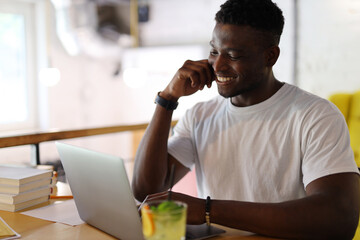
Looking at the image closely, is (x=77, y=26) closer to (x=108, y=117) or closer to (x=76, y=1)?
(x=76, y=1)

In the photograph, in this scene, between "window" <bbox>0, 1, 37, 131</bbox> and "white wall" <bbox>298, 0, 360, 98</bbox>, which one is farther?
"window" <bbox>0, 1, 37, 131</bbox>

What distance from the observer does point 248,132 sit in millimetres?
1385

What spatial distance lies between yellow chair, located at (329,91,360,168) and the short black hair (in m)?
1.62

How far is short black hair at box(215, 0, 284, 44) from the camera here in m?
1.34

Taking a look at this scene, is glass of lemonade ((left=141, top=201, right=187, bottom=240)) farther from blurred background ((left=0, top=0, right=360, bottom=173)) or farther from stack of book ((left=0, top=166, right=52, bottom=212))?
blurred background ((left=0, top=0, right=360, bottom=173))

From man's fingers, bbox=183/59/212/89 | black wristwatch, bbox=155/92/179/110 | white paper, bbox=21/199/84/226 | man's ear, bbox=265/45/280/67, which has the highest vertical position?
man's ear, bbox=265/45/280/67

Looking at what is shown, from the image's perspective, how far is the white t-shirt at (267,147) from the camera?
121 cm

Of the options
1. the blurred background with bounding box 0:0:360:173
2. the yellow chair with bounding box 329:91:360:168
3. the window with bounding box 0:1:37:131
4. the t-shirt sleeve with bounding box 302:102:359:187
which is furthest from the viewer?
the window with bounding box 0:1:37:131

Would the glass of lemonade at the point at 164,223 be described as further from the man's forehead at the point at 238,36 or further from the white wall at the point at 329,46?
the white wall at the point at 329,46

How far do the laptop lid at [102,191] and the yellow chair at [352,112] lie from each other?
208cm

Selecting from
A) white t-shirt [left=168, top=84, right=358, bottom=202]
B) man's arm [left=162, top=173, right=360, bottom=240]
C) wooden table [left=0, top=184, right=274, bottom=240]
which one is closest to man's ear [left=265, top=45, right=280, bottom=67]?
white t-shirt [left=168, top=84, right=358, bottom=202]

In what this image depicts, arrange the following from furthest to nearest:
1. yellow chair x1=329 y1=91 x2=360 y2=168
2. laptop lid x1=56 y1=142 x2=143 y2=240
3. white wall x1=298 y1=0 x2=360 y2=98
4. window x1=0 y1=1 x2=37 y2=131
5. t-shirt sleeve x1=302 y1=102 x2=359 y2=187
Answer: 1. window x1=0 y1=1 x2=37 y2=131
2. white wall x1=298 y1=0 x2=360 y2=98
3. yellow chair x1=329 y1=91 x2=360 y2=168
4. t-shirt sleeve x1=302 y1=102 x2=359 y2=187
5. laptop lid x1=56 y1=142 x2=143 y2=240

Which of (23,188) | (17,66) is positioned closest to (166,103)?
(23,188)

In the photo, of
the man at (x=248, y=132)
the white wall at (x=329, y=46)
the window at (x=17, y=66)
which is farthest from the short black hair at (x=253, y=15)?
the window at (x=17, y=66)
